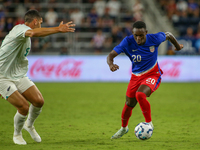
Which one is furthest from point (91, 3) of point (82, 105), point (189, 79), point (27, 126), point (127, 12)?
point (27, 126)

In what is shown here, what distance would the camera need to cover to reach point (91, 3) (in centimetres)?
2150

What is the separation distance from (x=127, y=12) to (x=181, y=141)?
1685 cm

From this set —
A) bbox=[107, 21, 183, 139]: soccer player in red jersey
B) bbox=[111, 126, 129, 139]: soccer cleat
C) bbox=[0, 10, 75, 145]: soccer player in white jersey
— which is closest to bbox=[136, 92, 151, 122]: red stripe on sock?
bbox=[107, 21, 183, 139]: soccer player in red jersey

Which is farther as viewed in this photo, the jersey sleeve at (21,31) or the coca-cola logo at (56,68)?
the coca-cola logo at (56,68)

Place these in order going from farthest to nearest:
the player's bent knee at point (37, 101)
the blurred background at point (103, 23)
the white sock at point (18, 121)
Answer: the blurred background at point (103, 23), the player's bent knee at point (37, 101), the white sock at point (18, 121)

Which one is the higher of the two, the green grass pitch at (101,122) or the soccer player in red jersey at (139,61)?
the soccer player in red jersey at (139,61)

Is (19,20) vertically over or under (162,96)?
over

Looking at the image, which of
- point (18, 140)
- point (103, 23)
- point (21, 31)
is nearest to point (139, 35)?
point (21, 31)

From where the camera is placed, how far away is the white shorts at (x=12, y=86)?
218 inches

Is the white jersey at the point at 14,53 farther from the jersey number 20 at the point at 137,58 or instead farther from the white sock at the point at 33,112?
the jersey number 20 at the point at 137,58

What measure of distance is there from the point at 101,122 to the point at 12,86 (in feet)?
9.54

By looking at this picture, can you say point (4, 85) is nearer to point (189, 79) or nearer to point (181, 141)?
point (181, 141)

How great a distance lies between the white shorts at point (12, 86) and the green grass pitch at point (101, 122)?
937mm

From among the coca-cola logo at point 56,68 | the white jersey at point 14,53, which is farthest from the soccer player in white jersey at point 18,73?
the coca-cola logo at point 56,68
